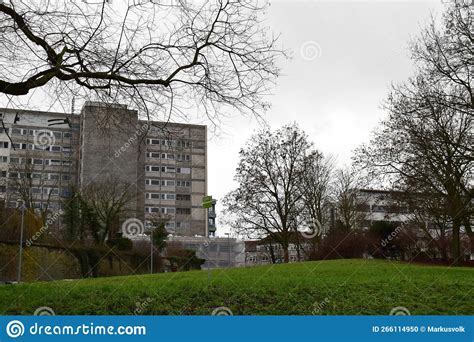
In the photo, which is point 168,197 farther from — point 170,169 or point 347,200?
point 347,200

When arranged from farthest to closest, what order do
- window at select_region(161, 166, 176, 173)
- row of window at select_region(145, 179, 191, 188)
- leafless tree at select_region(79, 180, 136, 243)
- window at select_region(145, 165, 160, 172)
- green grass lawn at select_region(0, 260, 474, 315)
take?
window at select_region(161, 166, 176, 173)
row of window at select_region(145, 179, 191, 188)
window at select_region(145, 165, 160, 172)
leafless tree at select_region(79, 180, 136, 243)
green grass lawn at select_region(0, 260, 474, 315)

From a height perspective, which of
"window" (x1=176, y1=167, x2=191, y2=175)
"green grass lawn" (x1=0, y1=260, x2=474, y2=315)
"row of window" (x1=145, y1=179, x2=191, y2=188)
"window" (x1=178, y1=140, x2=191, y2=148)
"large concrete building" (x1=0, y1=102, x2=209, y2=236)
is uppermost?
"window" (x1=176, y1=167, x2=191, y2=175)

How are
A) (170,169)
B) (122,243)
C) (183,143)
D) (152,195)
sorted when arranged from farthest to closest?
1. (170,169)
2. (152,195)
3. (122,243)
4. (183,143)

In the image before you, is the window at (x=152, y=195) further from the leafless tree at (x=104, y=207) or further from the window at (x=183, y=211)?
the leafless tree at (x=104, y=207)

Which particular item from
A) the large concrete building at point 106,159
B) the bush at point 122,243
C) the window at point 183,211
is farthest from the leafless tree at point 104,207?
Result: the window at point 183,211

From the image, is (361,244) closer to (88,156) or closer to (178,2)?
(178,2)

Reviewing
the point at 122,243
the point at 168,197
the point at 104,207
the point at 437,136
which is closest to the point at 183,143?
the point at 437,136

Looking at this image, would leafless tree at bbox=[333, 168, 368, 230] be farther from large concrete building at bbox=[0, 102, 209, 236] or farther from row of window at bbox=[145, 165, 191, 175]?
row of window at bbox=[145, 165, 191, 175]

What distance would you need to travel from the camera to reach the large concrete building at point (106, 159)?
1162cm

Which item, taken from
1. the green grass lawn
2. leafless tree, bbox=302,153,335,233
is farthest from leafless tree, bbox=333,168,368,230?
the green grass lawn

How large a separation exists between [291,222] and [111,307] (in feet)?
99.3

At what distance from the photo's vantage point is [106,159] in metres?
68.0

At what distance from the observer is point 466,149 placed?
21438 millimetres

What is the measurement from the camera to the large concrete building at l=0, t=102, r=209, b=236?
1162 centimetres
